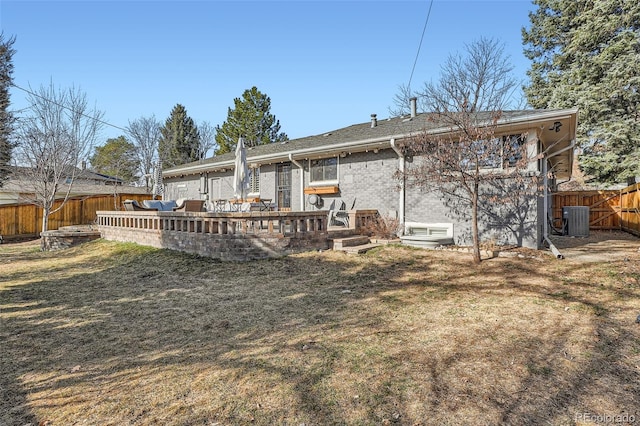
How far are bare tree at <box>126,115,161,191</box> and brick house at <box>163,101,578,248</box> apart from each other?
967 inches

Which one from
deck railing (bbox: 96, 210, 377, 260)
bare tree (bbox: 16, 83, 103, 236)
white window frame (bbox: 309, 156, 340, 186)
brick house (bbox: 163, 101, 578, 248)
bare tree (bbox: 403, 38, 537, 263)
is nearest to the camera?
bare tree (bbox: 403, 38, 537, 263)

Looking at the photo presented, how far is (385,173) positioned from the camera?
34.8 ft

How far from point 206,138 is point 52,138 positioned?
82.2ft

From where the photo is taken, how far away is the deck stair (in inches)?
329

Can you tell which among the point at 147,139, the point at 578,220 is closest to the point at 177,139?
the point at 147,139

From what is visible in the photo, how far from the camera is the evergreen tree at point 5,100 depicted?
1044 centimetres

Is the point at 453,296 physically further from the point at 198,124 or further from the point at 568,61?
the point at 198,124

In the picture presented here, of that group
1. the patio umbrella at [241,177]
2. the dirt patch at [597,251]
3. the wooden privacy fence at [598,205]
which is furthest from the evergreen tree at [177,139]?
the dirt patch at [597,251]

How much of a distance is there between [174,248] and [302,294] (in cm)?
527

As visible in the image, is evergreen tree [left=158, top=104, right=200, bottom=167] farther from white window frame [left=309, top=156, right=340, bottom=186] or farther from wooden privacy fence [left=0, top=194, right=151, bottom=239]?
white window frame [left=309, top=156, right=340, bottom=186]

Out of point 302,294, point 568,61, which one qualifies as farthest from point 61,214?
point 568,61

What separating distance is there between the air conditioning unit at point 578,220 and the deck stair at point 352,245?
26.1 ft

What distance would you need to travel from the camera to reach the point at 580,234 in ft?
39.9

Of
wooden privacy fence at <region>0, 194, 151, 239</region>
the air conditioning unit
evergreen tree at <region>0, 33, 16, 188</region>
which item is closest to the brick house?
the air conditioning unit
